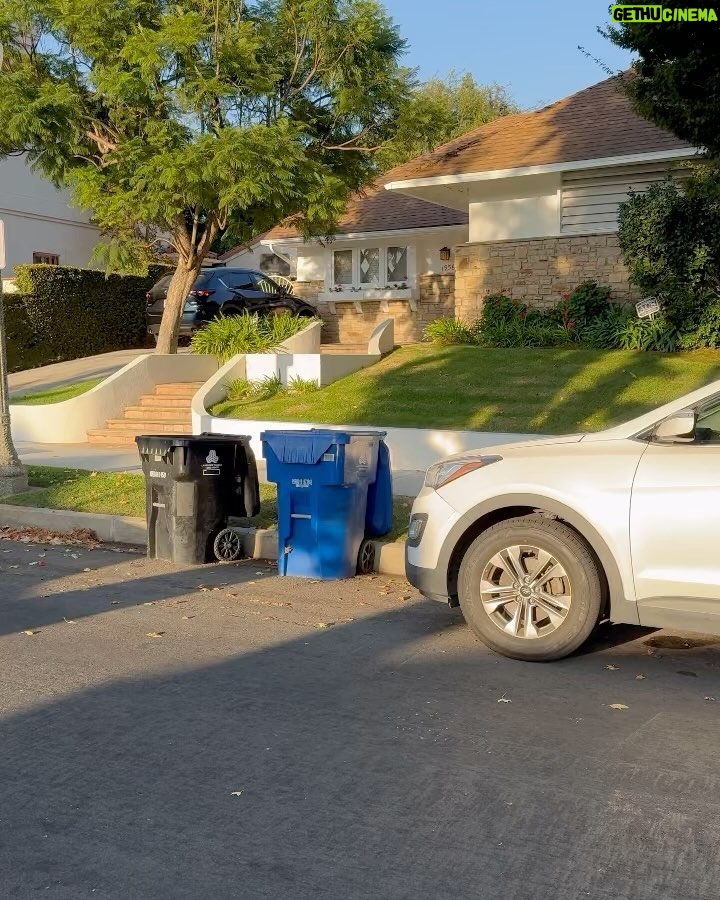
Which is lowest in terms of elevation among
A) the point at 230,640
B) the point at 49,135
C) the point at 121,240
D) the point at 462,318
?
the point at 230,640

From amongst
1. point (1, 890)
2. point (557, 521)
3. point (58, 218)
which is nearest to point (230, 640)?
point (557, 521)

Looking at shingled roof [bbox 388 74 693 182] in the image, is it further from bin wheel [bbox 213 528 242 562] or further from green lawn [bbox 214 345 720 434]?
bin wheel [bbox 213 528 242 562]

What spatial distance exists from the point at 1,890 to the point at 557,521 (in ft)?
11.7

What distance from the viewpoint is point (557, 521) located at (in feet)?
19.3

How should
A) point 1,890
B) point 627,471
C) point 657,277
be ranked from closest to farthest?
1. point 1,890
2. point 627,471
3. point 657,277

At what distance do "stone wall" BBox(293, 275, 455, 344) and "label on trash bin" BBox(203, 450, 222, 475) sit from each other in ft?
46.9

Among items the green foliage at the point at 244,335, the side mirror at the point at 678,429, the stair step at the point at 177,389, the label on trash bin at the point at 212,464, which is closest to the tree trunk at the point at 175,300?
the green foliage at the point at 244,335

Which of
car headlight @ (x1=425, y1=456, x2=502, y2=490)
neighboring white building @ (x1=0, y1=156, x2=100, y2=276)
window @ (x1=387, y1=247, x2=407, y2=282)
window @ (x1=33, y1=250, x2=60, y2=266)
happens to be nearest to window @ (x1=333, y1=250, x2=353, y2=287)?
window @ (x1=387, y1=247, x2=407, y2=282)

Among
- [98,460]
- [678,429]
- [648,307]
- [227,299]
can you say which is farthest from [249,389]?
[678,429]

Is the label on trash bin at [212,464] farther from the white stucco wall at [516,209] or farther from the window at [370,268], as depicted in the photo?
the window at [370,268]

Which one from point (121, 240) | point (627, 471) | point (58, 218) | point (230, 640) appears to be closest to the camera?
point (627, 471)

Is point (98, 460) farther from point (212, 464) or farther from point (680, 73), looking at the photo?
point (680, 73)

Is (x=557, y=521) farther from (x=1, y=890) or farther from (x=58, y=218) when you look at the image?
(x=58, y=218)

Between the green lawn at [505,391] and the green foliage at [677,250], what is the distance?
2.95ft
